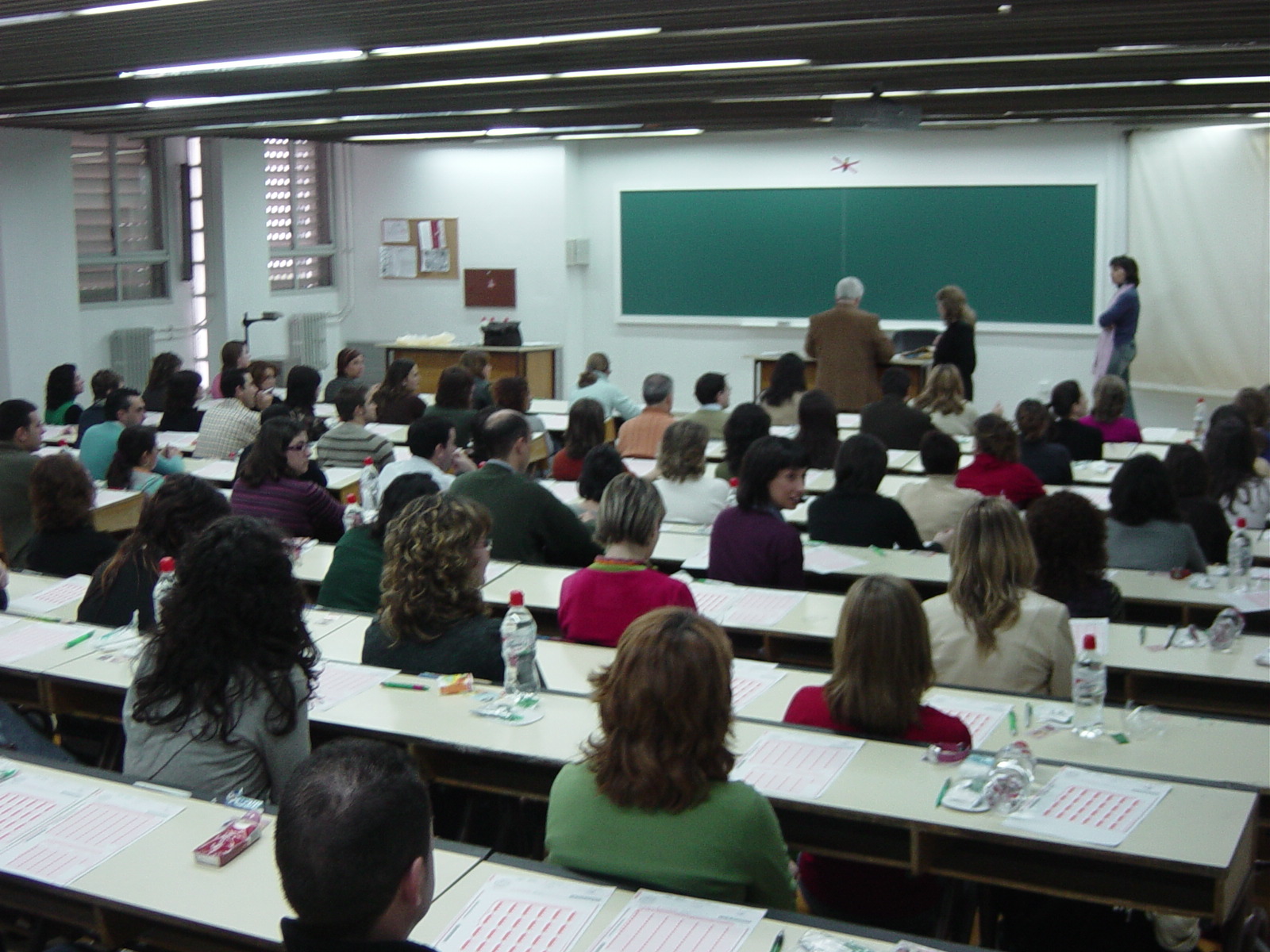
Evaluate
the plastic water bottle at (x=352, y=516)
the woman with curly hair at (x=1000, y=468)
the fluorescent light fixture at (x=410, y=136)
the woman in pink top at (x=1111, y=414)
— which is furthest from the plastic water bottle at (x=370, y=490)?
the fluorescent light fixture at (x=410, y=136)

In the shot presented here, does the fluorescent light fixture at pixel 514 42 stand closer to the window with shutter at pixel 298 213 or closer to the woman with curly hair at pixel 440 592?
the woman with curly hair at pixel 440 592

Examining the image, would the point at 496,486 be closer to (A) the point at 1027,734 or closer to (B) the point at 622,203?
(A) the point at 1027,734

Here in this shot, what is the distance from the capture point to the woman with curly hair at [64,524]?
506cm

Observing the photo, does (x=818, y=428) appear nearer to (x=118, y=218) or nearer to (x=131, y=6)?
(x=131, y=6)

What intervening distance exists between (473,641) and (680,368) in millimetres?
10334

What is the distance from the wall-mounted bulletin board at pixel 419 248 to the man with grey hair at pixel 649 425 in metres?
6.98

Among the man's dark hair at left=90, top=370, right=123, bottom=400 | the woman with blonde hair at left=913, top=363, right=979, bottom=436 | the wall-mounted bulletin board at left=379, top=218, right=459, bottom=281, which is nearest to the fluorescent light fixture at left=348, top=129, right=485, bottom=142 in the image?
the wall-mounted bulletin board at left=379, top=218, right=459, bottom=281

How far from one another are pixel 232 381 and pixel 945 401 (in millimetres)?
4725

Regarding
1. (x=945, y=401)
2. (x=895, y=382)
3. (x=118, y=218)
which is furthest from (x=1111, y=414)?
(x=118, y=218)

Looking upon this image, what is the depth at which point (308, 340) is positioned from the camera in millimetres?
14234

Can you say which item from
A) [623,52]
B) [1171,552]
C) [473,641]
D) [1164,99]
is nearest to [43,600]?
[473,641]

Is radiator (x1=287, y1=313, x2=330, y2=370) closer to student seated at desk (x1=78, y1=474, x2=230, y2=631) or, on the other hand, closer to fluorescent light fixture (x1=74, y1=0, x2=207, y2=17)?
fluorescent light fixture (x1=74, y1=0, x2=207, y2=17)

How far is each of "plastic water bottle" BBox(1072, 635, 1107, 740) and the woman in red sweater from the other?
46 centimetres

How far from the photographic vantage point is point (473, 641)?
371 centimetres
